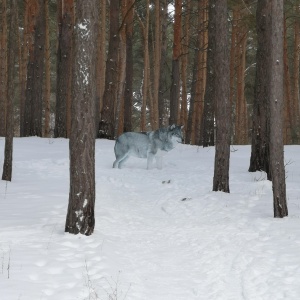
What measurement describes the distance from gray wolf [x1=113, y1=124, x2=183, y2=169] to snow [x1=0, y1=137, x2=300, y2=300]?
1.99 meters

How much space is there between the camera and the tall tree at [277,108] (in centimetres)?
650

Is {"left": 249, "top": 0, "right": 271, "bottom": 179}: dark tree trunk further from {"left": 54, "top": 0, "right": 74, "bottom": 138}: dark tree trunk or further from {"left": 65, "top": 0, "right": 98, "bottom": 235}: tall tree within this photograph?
{"left": 54, "top": 0, "right": 74, "bottom": 138}: dark tree trunk

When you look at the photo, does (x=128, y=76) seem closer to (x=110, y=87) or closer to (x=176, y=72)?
(x=176, y=72)

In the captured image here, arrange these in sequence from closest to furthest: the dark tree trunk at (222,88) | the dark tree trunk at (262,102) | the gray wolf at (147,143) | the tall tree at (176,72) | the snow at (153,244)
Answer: the snow at (153,244), the dark tree trunk at (222,88), the dark tree trunk at (262,102), the gray wolf at (147,143), the tall tree at (176,72)

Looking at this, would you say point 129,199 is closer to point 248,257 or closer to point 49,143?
point 248,257

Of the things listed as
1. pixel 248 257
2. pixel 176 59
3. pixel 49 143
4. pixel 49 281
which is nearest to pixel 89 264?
pixel 49 281

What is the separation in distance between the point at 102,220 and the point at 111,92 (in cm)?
1112

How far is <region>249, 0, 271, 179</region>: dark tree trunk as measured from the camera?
10492 millimetres

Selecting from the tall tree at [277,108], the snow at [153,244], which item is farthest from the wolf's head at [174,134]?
the tall tree at [277,108]

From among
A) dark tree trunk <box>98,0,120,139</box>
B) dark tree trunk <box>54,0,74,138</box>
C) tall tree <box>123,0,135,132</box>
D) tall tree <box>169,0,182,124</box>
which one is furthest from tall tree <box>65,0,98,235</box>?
tall tree <box>123,0,135,132</box>

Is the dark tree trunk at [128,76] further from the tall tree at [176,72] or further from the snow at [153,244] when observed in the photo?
the snow at [153,244]

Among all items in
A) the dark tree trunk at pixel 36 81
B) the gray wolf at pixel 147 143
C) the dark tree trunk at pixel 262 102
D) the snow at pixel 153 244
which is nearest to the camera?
the snow at pixel 153 244

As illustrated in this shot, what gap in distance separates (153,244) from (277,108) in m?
2.91

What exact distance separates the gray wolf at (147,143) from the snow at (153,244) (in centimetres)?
199
